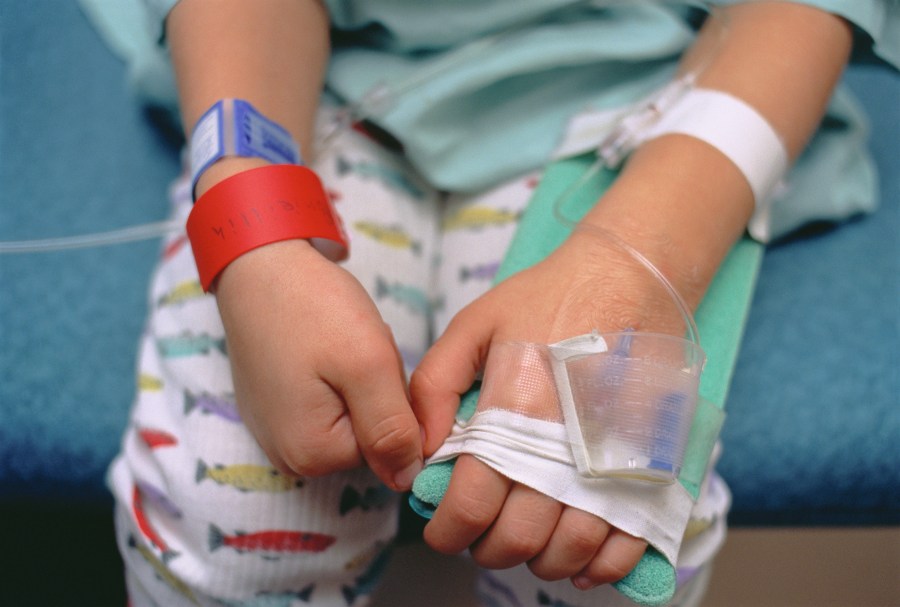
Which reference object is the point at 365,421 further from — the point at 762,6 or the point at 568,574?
the point at 762,6

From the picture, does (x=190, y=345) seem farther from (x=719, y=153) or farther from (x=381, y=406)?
(x=719, y=153)

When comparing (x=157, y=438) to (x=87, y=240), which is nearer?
(x=157, y=438)

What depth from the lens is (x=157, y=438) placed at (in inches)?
25.3

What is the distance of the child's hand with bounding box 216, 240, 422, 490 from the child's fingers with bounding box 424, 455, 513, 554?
0.14ft

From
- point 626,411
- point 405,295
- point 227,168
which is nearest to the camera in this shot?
point 626,411

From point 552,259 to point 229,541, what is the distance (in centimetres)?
36

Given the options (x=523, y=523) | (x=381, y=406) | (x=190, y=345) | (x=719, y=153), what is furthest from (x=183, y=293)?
(x=719, y=153)

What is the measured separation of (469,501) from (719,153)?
14.4 inches

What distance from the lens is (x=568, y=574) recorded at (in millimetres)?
527

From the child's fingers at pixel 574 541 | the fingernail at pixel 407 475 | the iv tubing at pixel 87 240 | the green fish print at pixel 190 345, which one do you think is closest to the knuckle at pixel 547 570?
the child's fingers at pixel 574 541

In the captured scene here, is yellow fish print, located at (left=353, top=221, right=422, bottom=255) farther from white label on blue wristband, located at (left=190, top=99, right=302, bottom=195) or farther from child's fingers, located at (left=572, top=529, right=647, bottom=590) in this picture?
child's fingers, located at (left=572, top=529, right=647, bottom=590)

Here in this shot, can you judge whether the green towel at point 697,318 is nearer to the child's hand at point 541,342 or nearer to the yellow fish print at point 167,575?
the child's hand at point 541,342

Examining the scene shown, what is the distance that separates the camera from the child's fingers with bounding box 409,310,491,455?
20.8 inches

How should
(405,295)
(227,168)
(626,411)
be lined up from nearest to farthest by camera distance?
1. (626,411)
2. (227,168)
3. (405,295)
